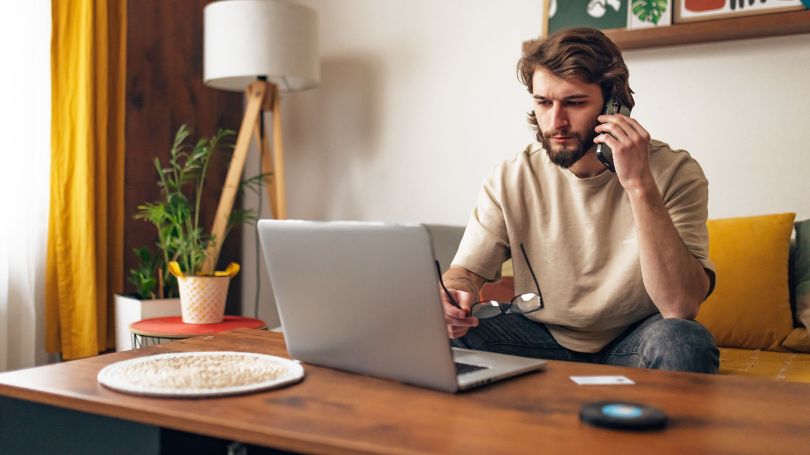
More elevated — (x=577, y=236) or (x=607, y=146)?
(x=607, y=146)

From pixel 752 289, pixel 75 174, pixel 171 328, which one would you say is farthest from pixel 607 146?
pixel 75 174

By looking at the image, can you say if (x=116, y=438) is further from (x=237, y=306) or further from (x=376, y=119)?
(x=237, y=306)

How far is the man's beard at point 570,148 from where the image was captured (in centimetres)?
167

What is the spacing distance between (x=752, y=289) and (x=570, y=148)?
788 mm

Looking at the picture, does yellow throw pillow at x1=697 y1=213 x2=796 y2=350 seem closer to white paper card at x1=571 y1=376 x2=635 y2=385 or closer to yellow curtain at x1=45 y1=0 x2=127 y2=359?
white paper card at x1=571 y1=376 x2=635 y2=385

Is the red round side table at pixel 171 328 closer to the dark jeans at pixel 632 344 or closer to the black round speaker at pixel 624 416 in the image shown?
the dark jeans at pixel 632 344

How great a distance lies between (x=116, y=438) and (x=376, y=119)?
227 centimetres

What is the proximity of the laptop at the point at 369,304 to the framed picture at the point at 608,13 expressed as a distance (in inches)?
66.5

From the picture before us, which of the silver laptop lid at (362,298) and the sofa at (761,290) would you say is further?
the sofa at (761,290)

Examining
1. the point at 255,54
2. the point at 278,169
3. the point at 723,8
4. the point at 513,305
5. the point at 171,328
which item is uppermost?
the point at 723,8

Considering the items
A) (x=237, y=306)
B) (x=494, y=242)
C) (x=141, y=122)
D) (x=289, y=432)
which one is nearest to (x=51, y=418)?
(x=289, y=432)

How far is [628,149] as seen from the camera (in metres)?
1.50

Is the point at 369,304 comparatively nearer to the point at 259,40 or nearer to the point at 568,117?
the point at 568,117

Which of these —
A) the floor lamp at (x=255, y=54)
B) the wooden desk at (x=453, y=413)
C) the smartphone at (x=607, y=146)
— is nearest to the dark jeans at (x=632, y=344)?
the wooden desk at (x=453, y=413)
